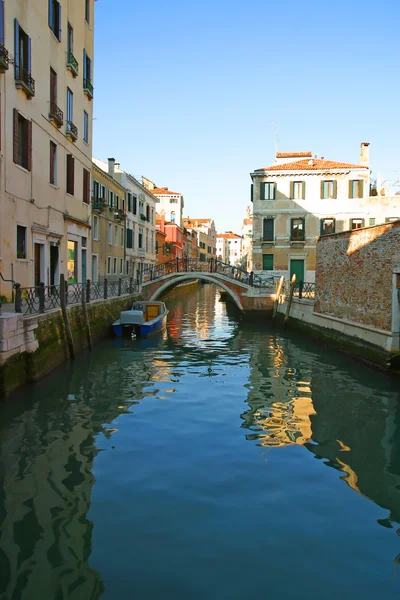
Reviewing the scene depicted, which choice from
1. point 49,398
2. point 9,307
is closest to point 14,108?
point 9,307

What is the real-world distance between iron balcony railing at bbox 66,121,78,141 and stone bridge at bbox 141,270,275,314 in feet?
35.2

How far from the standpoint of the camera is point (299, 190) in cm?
3072

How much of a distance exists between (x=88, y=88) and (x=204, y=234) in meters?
69.9

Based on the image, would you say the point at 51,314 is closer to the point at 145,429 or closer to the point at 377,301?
the point at 145,429

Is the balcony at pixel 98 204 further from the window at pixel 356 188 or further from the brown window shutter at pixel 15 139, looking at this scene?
the window at pixel 356 188

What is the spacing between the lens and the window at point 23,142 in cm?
1392

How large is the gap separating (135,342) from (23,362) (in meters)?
8.35

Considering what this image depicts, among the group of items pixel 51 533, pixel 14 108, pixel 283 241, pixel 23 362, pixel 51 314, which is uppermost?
pixel 14 108

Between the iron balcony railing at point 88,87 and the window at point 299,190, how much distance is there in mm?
13950

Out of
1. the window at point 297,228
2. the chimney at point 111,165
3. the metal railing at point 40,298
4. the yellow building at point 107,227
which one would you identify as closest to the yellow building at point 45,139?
the metal railing at point 40,298

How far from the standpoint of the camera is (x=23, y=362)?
10219 mm

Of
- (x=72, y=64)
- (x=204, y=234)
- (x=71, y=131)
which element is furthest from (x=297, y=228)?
(x=204, y=234)

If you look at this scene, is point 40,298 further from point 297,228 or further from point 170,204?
point 170,204

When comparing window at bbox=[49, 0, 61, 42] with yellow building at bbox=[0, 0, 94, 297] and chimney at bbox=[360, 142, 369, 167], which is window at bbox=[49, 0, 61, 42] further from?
chimney at bbox=[360, 142, 369, 167]
